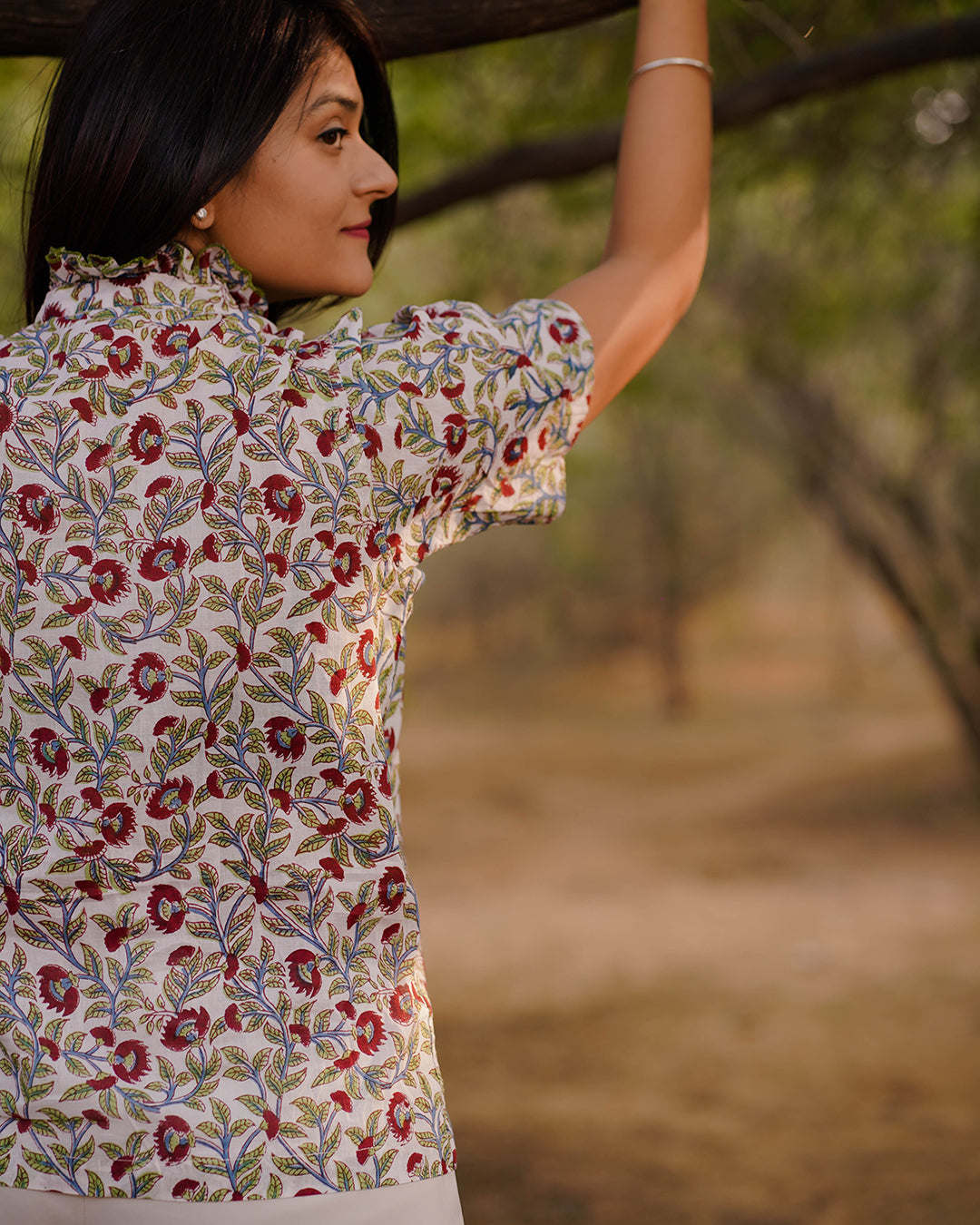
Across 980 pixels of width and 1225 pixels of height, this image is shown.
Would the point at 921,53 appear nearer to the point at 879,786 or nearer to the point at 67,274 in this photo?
the point at 67,274

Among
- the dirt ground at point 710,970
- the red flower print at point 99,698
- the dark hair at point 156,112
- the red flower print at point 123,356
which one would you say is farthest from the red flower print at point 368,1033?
the dirt ground at point 710,970

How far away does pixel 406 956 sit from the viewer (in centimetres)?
112

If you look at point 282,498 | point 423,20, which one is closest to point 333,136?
point 282,498

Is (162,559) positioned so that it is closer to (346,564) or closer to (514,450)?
(346,564)

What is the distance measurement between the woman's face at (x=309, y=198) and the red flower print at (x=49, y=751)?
44 cm

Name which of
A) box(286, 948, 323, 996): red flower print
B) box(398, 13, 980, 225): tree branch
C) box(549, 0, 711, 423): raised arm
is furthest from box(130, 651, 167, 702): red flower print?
box(398, 13, 980, 225): tree branch

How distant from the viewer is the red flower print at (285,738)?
1.07m

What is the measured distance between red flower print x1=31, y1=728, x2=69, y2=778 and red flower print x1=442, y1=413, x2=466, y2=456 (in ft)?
1.31

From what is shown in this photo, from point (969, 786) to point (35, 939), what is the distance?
37.0 ft

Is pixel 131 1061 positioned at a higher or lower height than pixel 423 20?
lower

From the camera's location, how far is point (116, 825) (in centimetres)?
105

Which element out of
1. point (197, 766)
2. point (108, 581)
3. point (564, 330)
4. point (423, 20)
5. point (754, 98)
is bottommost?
point (197, 766)

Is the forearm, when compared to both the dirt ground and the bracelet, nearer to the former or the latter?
the bracelet

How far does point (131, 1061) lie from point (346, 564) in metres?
0.42
